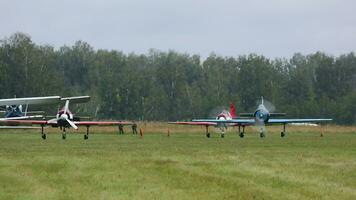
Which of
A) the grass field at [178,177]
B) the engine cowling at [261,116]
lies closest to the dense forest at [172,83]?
the engine cowling at [261,116]

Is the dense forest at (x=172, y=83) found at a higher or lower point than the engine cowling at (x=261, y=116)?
higher

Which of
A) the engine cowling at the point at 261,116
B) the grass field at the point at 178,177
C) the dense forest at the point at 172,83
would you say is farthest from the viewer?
the dense forest at the point at 172,83

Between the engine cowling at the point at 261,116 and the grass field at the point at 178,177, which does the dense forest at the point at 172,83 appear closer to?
the engine cowling at the point at 261,116

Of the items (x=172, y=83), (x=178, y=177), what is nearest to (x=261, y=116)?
(x=178, y=177)

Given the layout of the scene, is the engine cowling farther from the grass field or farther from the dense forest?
the dense forest

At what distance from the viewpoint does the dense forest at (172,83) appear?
3826 inches

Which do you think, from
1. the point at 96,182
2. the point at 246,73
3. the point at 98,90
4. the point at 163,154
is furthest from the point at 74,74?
the point at 96,182

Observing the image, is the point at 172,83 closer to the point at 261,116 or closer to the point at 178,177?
the point at 261,116

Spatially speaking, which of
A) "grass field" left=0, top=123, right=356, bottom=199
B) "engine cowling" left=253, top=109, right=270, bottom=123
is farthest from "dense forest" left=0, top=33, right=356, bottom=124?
"grass field" left=0, top=123, right=356, bottom=199

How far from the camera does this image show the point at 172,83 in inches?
4803

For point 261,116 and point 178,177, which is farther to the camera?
point 261,116

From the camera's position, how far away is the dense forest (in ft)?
319

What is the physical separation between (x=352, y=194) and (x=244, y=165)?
21.4ft

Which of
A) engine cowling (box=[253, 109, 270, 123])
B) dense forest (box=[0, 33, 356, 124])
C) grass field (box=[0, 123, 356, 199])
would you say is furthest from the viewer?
dense forest (box=[0, 33, 356, 124])
